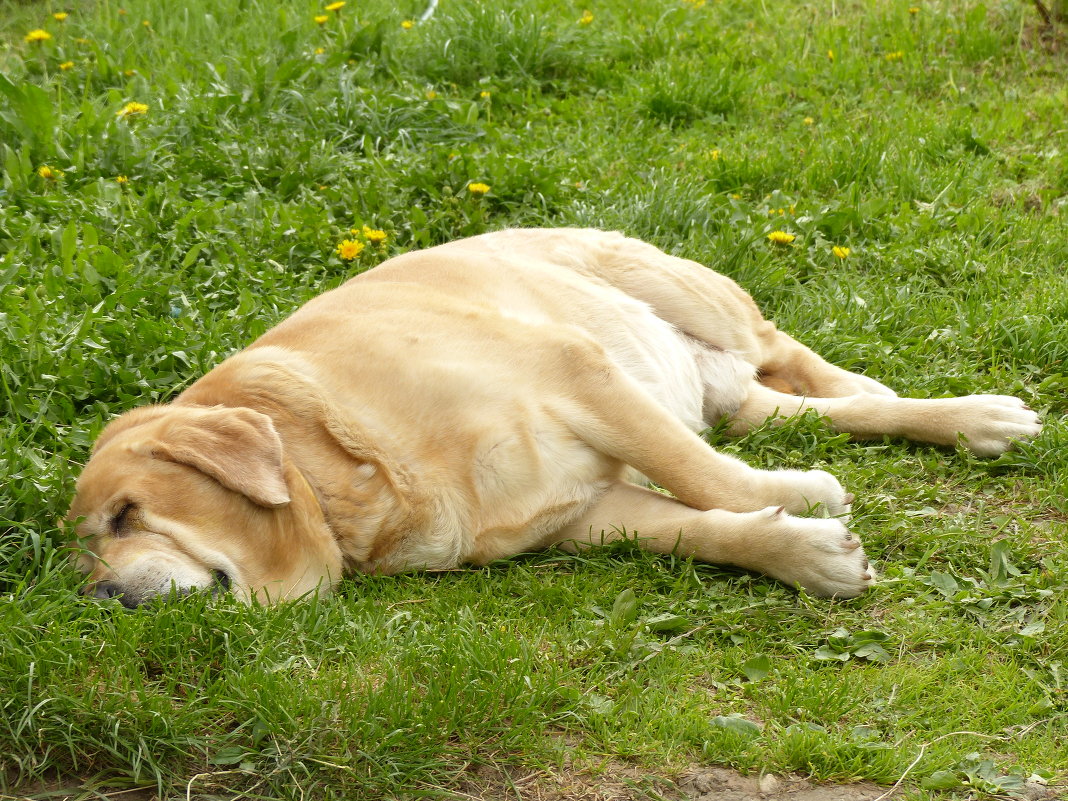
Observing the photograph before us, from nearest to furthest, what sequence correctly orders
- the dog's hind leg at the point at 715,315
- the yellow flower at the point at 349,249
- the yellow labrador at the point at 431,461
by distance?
the yellow labrador at the point at 431,461, the dog's hind leg at the point at 715,315, the yellow flower at the point at 349,249

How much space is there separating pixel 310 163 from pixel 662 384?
2844 millimetres

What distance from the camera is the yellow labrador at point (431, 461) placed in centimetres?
338

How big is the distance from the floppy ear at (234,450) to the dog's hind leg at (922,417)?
2.12 metres

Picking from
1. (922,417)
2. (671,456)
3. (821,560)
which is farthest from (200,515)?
(922,417)

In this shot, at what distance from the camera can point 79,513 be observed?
3430 mm

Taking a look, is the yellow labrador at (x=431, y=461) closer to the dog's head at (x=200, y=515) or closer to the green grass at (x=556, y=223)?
the dog's head at (x=200, y=515)

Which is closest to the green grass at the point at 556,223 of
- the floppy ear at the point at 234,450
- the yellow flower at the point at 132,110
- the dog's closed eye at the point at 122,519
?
the yellow flower at the point at 132,110

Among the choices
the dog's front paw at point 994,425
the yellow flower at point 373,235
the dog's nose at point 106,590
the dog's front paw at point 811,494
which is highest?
the dog's front paw at point 994,425

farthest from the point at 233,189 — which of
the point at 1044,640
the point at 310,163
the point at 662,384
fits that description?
the point at 1044,640

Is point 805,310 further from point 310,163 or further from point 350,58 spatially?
point 350,58

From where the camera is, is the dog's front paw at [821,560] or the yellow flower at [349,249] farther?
the yellow flower at [349,249]

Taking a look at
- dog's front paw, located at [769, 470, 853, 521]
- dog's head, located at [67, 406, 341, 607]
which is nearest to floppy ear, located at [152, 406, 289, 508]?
dog's head, located at [67, 406, 341, 607]

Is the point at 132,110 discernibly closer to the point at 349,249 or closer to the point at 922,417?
the point at 349,249

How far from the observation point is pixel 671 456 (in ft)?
12.6
